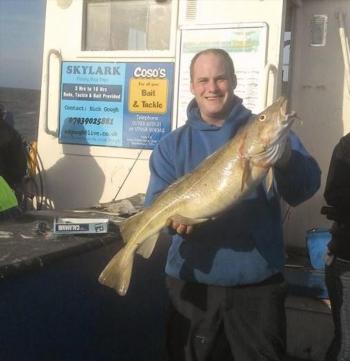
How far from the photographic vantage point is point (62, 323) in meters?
3.30

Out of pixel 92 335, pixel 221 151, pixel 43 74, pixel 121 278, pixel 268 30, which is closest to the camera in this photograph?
pixel 221 151

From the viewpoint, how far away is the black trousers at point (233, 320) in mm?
3238

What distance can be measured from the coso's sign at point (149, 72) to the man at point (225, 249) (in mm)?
1966

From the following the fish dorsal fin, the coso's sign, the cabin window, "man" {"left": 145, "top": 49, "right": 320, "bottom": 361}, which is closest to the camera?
the fish dorsal fin

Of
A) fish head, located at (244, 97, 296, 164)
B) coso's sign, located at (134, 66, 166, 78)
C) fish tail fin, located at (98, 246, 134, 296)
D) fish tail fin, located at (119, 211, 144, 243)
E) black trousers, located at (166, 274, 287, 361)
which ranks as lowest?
black trousers, located at (166, 274, 287, 361)

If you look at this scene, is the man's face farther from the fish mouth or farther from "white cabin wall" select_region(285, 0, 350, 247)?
"white cabin wall" select_region(285, 0, 350, 247)

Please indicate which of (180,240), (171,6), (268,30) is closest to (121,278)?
(180,240)

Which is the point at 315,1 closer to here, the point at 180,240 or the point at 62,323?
the point at 180,240

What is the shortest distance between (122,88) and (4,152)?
1.17 m

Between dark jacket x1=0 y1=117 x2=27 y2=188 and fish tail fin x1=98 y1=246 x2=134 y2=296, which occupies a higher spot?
dark jacket x1=0 y1=117 x2=27 y2=188

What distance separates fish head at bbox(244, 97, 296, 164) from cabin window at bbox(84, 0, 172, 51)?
9.22ft

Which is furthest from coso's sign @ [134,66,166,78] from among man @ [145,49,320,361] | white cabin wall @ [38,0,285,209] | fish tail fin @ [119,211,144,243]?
fish tail fin @ [119,211,144,243]

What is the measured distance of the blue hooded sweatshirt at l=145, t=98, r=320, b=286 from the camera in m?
3.14

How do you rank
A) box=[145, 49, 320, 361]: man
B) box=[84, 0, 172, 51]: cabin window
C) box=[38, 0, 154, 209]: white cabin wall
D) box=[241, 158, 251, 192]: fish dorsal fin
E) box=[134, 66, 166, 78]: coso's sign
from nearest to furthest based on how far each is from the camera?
1. box=[241, 158, 251, 192]: fish dorsal fin
2. box=[145, 49, 320, 361]: man
3. box=[134, 66, 166, 78]: coso's sign
4. box=[84, 0, 172, 51]: cabin window
5. box=[38, 0, 154, 209]: white cabin wall
